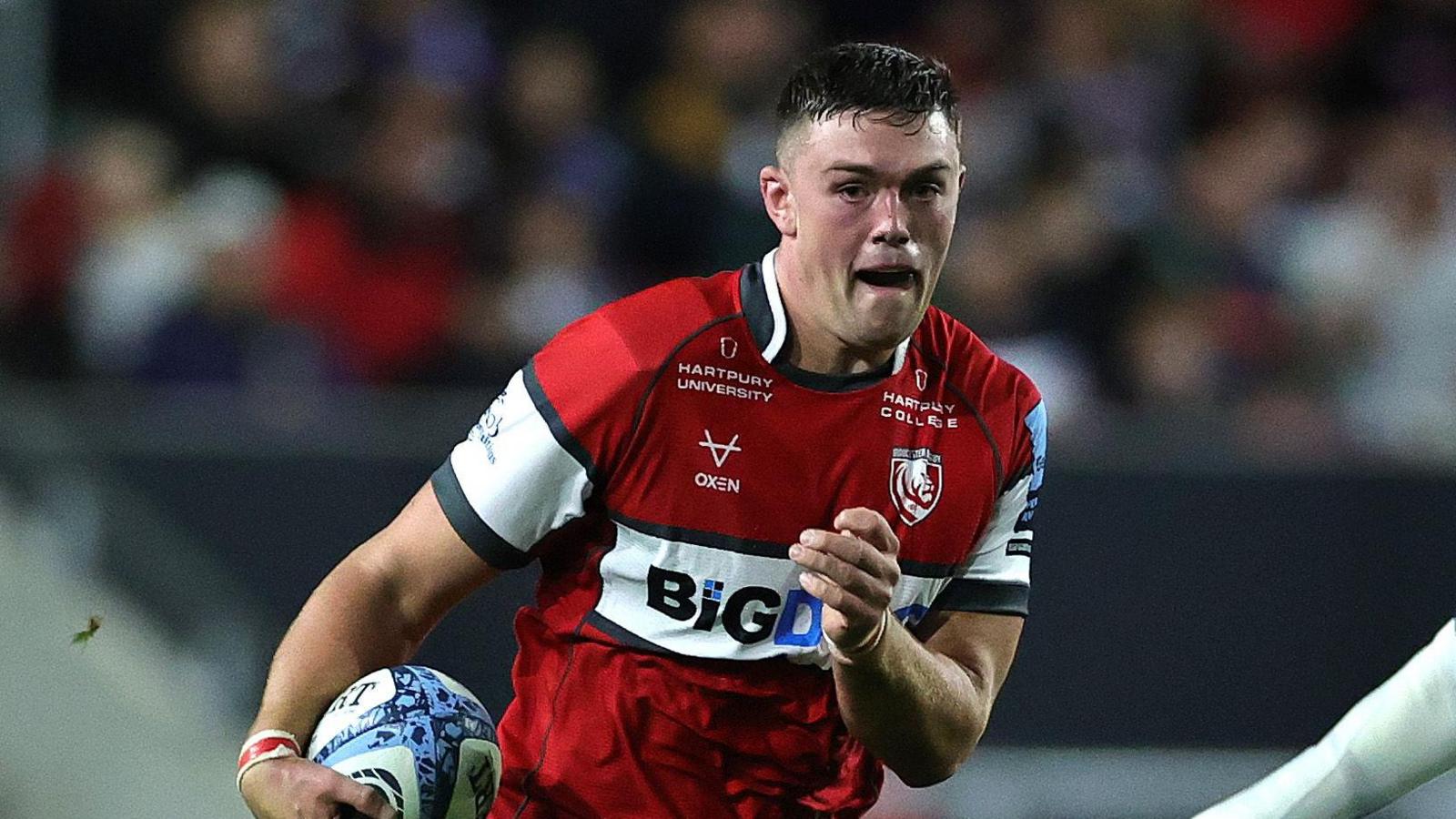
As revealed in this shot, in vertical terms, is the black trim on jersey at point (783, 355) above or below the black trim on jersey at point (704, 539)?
above

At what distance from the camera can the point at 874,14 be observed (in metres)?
11.0

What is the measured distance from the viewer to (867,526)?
12.9 feet

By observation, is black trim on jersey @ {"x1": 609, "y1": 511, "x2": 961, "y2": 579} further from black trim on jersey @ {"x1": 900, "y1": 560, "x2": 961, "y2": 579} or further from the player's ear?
the player's ear

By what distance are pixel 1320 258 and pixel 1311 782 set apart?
514 cm

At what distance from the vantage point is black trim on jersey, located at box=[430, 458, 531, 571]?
4.40 meters

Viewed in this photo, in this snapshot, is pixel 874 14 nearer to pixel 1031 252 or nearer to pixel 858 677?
A: pixel 1031 252

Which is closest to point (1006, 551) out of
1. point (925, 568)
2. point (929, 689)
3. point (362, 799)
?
point (925, 568)

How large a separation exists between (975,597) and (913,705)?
0.46 metres

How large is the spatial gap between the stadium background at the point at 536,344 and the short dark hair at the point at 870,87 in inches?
176

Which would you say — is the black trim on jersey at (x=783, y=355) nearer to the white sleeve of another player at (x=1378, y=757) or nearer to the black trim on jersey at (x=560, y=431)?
the black trim on jersey at (x=560, y=431)

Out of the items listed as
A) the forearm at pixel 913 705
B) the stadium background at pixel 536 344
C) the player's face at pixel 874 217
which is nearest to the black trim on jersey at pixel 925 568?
the forearm at pixel 913 705

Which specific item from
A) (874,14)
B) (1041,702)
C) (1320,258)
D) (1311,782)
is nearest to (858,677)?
(1311,782)

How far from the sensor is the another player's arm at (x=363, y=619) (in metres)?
4.32

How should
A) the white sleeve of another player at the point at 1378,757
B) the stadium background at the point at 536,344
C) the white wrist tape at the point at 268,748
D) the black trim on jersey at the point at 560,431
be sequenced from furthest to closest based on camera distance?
1. the stadium background at the point at 536,344
2. the white sleeve of another player at the point at 1378,757
3. the black trim on jersey at the point at 560,431
4. the white wrist tape at the point at 268,748
